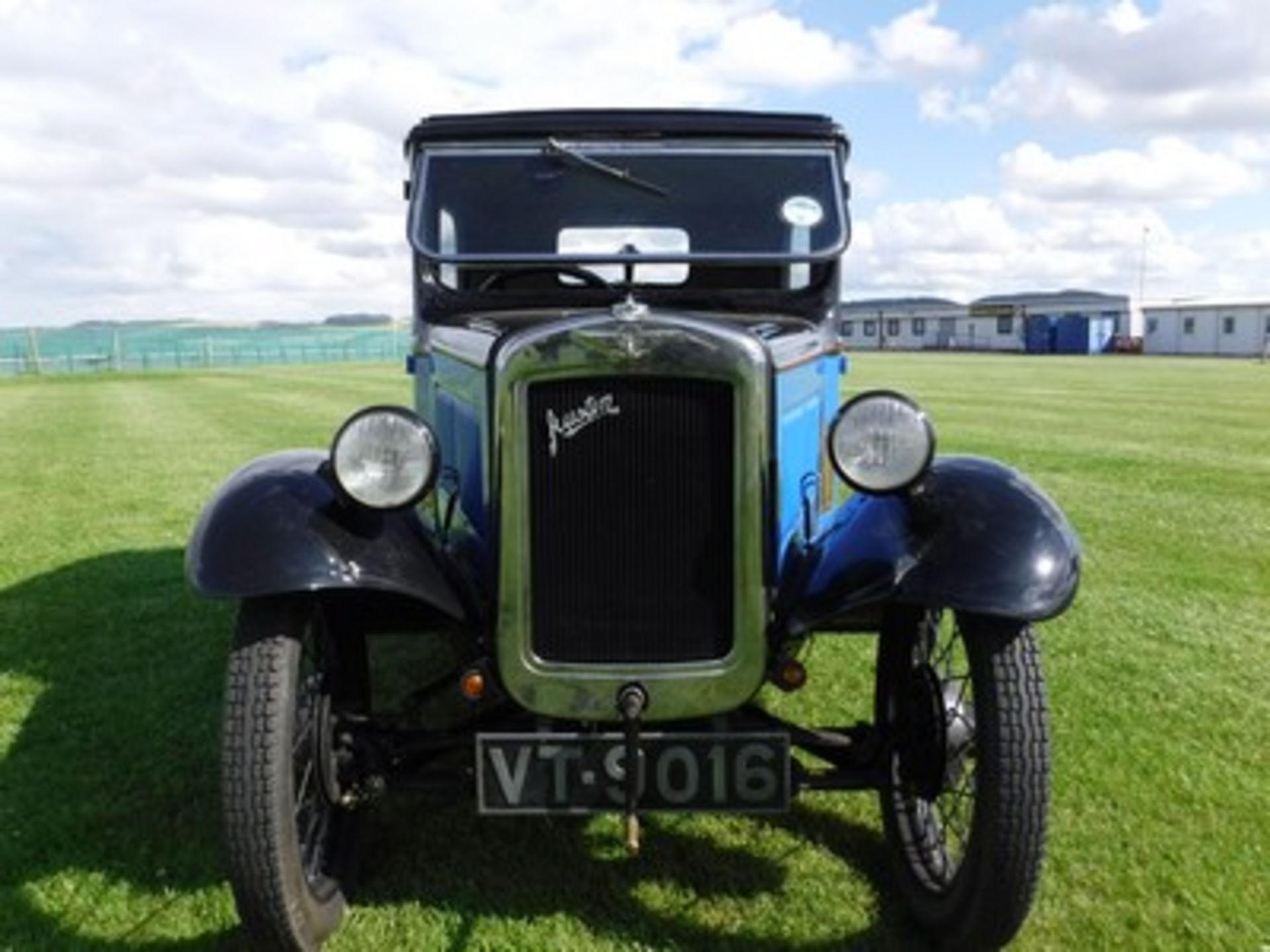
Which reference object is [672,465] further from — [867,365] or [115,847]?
[867,365]

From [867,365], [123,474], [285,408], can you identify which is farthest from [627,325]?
[867,365]

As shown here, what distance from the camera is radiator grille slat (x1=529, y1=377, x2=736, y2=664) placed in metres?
2.89

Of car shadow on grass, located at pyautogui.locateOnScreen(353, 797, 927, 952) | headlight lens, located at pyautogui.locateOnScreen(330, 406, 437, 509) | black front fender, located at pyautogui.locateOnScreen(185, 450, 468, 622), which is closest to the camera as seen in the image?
black front fender, located at pyautogui.locateOnScreen(185, 450, 468, 622)

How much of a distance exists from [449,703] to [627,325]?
2.50 m

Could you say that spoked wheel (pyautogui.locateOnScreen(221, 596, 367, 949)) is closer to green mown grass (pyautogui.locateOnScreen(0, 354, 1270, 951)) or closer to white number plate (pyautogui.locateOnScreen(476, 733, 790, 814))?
green mown grass (pyautogui.locateOnScreen(0, 354, 1270, 951))

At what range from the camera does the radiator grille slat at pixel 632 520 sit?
114 inches

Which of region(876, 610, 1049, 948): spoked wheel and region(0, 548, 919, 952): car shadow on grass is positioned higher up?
region(876, 610, 1049, 948): spoked wheel

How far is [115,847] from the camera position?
3.57 m

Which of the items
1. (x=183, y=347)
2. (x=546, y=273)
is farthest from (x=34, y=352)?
(x=546, y=273)

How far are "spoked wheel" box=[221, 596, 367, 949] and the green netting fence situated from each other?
136ft

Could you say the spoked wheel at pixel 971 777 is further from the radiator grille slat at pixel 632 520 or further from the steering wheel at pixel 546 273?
the steering wheel at pixel 546 273

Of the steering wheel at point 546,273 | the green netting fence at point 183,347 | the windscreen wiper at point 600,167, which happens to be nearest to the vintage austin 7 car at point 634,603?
the steering wheel at point 546,273

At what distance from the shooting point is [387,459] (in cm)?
305

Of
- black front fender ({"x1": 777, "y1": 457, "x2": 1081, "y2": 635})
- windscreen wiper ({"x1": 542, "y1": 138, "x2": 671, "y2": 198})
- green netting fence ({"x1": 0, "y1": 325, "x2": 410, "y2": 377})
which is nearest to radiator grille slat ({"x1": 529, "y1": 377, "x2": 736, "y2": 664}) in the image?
black front fender ({"x1": 777, "y1": 457, "x2": 1081, "y2": 635})
